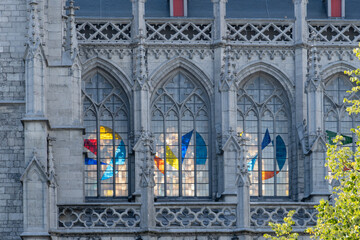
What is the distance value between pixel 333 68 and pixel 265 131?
10.9 feet

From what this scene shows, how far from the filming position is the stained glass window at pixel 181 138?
54562mm

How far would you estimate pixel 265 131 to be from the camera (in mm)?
55375

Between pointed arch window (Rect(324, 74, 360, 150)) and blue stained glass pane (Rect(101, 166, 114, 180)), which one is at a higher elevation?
pointed arch window (Rect(324, 74, 360, 150))

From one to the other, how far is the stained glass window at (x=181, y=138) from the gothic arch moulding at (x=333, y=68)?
4389mm

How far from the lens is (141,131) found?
53.4 metres

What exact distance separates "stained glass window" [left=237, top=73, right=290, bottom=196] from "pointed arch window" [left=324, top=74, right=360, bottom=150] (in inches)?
59.0

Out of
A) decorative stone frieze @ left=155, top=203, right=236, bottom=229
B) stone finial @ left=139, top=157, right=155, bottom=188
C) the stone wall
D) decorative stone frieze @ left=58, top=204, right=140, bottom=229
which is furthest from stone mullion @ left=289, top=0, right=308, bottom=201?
the stone wall

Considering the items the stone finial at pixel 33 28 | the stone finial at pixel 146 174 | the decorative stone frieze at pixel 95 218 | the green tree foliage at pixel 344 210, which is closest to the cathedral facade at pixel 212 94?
the stone finial at pixel 146 174

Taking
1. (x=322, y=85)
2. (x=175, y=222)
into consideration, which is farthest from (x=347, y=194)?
(x=322, y=85)

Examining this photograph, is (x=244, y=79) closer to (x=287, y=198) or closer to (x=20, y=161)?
(x=287, y=198)

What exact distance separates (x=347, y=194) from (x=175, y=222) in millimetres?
10704

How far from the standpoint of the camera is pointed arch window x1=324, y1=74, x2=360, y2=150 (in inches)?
2184

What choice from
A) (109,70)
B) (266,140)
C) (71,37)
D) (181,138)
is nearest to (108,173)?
(181,138)

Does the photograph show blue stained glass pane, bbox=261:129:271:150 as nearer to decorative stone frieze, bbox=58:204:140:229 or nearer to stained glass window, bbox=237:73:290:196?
stained glass window, bbox=237:73:290:196
